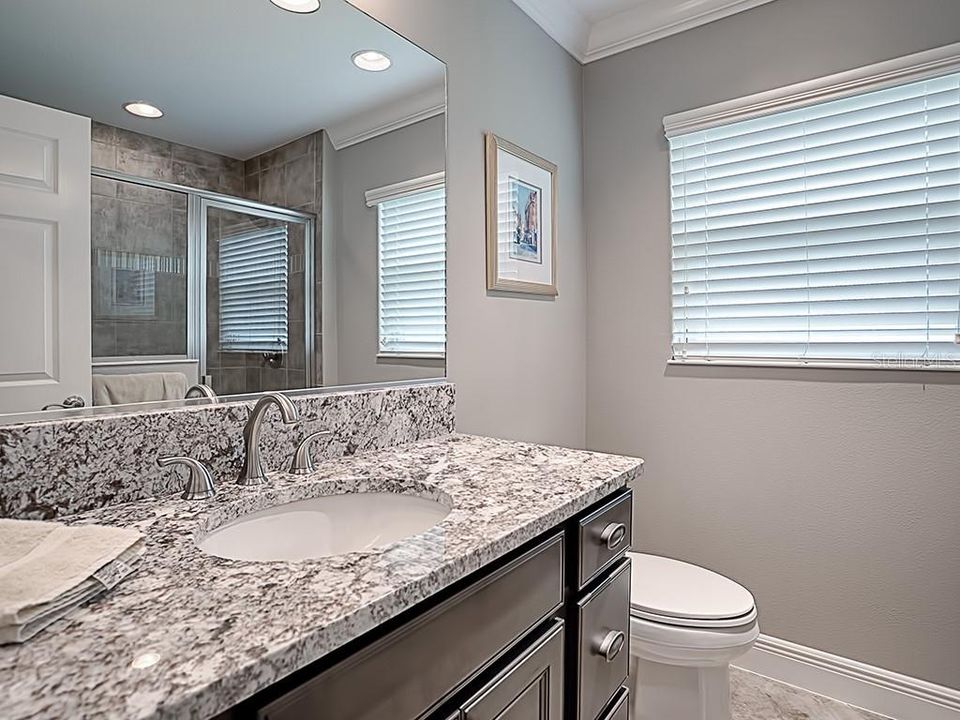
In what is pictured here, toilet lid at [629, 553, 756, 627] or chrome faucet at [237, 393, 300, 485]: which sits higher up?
chrome faucet at [237, 393, 300, 485]

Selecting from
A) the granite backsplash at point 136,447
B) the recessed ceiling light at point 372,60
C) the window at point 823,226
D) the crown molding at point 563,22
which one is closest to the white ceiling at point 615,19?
the crown molding at point 563,22

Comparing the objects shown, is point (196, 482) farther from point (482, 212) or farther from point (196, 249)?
point (482, 212)

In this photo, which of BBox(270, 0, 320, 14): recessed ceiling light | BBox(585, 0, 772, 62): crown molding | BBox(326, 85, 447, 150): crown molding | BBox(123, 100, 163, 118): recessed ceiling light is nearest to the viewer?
BBox(123, 100, 163, 118): recessed ceiling light

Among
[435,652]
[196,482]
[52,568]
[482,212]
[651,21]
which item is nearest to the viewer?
[52,568]

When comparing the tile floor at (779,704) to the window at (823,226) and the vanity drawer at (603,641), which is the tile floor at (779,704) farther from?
the window at (823,226)

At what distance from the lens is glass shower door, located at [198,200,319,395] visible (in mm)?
1236

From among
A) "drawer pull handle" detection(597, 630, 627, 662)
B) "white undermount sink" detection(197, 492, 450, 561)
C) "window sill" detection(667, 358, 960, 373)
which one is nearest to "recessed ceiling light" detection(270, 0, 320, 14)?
"white undermount sink" detection(197, 492, 450, 561)

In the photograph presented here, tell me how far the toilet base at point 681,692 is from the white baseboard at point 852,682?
1.83 ft

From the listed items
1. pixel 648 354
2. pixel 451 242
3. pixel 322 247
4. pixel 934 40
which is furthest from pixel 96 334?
pixel 934 40

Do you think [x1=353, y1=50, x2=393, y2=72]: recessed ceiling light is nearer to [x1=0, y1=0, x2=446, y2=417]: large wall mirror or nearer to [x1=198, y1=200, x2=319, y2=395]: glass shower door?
[x1=0, y1=0, x2=446, y2=417]: large wall mirror

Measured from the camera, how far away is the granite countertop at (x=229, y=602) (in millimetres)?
521

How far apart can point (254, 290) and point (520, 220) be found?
3.64 feet

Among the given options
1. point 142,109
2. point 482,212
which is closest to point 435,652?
point 142,109

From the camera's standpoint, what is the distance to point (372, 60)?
5.21 ft
